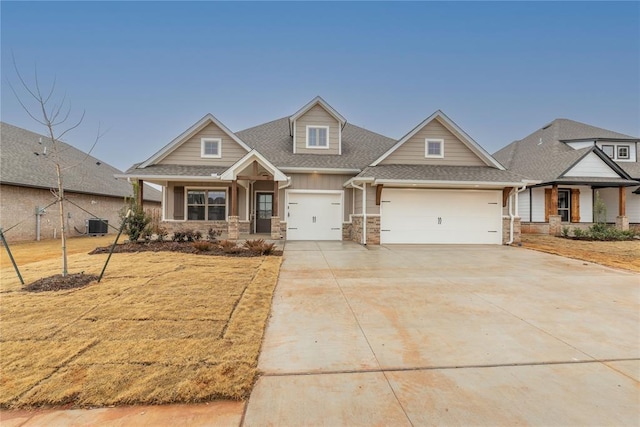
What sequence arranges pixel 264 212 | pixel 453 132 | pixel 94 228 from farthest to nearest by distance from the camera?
pixel 94 228 < pixel 264 212 < pixel 453 132

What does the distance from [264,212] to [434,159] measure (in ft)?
29.2

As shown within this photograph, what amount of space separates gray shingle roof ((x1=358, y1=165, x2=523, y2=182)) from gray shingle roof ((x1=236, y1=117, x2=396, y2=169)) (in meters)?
1.50

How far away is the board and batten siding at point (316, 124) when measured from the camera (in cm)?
1453

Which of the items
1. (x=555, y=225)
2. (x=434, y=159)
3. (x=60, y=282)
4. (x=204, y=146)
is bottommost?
(x=60, y=282)

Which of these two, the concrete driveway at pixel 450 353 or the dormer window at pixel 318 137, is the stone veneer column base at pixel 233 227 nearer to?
the dormer window at pixel 318 137

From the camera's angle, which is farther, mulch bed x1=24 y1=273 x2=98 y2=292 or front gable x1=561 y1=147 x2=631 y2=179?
front gable x1=561 y1=147 x2=631 y2=179

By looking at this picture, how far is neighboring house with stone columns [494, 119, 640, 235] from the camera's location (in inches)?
640

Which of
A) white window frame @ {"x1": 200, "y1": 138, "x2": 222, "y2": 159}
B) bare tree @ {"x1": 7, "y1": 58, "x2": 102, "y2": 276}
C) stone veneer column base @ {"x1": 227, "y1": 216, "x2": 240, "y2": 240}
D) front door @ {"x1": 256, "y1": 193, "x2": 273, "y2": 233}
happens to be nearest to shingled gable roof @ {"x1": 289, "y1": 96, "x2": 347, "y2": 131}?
white window frame @ {"x1": 200, "y1": 138, "x2": 222, "y2": 159}

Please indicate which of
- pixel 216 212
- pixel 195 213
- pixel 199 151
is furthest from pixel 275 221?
pixel 199 151

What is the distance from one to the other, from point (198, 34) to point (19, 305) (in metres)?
17.0

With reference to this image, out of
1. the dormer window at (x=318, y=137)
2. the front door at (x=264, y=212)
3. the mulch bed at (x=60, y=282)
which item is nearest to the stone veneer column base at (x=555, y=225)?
the dormer window at (x=318, y=137)

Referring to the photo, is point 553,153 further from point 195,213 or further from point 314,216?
point 195,213

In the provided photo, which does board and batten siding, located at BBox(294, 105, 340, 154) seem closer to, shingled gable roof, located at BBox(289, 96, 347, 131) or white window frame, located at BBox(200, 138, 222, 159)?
shingled gable roof, located at BBox(289, 96, 347, 131)

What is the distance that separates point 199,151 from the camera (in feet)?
46.4
